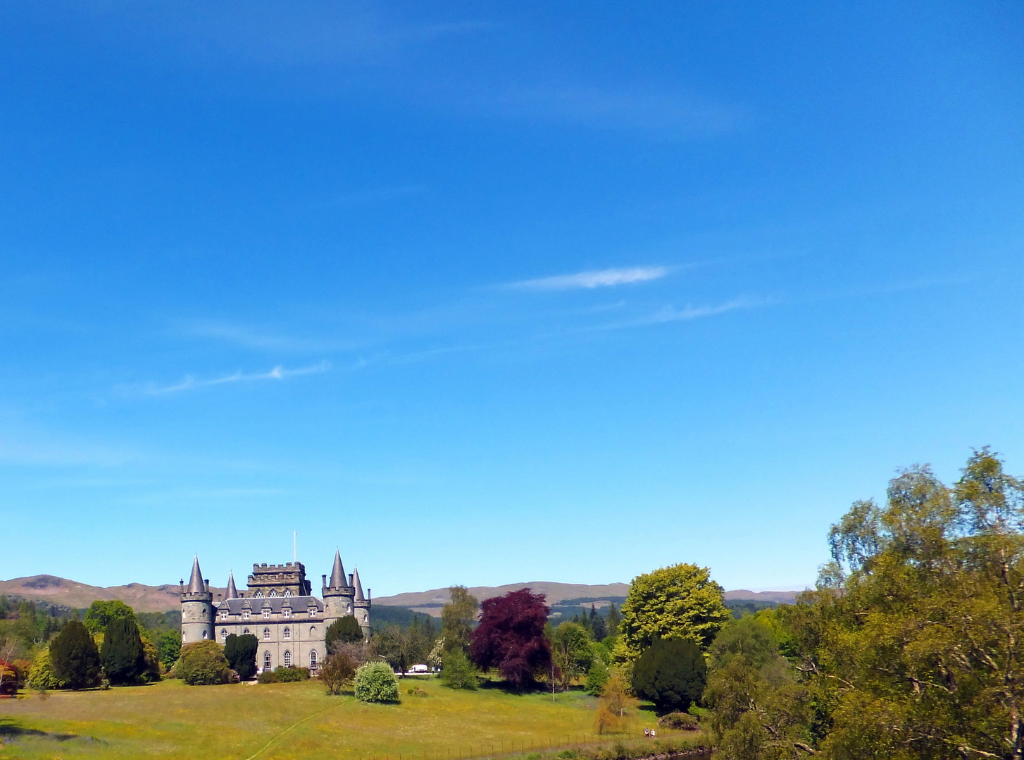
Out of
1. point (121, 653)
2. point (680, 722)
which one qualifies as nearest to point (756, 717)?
point (680, 722)

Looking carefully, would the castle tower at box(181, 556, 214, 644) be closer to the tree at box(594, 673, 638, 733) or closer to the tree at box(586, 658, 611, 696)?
the tree at box(586, 658, 611, 696)

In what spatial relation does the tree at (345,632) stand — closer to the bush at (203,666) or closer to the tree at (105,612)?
the bush at (203,666)

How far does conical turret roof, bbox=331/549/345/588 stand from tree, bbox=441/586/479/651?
13000 mm

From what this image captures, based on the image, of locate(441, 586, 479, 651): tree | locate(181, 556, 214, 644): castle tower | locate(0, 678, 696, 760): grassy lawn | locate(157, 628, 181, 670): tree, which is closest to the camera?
locate(0, 678, 696, 760): grassy lawn

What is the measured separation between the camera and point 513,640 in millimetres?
75312

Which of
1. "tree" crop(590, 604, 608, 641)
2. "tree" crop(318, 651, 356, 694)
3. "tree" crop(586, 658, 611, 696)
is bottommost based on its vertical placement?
"tree" crop(590, 604, 608, 641)

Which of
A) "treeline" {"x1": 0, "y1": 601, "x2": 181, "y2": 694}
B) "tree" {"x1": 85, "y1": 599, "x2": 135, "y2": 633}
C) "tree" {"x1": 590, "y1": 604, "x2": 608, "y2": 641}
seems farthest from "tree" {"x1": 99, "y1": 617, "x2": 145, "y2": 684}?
"tree" {"x1": 590, "y1": 604, "x2": 608, "y2": 641}

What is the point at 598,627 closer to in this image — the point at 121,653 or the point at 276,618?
the point at 276,618

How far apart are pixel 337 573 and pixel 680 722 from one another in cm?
4433

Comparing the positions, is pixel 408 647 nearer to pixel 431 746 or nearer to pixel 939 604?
pixel 431 746

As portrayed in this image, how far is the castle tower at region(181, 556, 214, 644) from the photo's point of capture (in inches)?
3615

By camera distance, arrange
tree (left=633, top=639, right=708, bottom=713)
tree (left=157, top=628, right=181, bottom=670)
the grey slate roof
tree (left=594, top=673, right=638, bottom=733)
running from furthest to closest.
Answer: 1. tree (left=157, top=628, right=181, bottom=670)
2. the grey slate roof
3. tree (left=633, top=639, right=708, bottom=713)
4. tree (left=594, top=673, right=638, bottom=733)

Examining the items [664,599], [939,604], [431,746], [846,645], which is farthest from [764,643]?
[939,604]

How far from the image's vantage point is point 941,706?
21.7m
